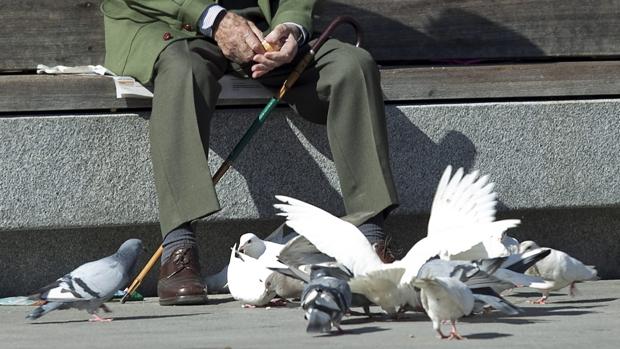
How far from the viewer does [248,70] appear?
5.16 meters

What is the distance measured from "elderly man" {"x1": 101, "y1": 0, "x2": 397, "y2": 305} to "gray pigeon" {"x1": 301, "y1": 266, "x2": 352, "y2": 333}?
1.03 m

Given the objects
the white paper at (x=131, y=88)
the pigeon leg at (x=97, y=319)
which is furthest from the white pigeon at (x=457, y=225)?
the white paper at (x=131, y=88)

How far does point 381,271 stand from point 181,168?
1.12m

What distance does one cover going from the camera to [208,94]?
4.91 meters

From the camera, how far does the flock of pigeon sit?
147 inches

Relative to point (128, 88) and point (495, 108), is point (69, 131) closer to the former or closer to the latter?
point (128, 88)

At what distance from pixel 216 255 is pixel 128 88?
2.67 ft

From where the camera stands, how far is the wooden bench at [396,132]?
17.3 feet

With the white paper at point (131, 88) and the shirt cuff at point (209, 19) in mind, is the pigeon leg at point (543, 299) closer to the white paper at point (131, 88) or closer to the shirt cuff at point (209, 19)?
the shirt cuff at point (209, 19)

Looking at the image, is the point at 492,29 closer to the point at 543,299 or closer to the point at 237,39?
the point at 237,39

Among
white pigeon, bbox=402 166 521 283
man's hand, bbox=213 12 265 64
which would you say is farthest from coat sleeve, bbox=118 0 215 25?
white pigeon, bbox=402 166 521 283

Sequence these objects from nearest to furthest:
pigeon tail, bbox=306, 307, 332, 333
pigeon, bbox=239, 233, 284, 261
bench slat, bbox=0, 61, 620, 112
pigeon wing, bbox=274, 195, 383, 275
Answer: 1. pigeon tail, bbox=306, 307, 332, 333
2. pigeon wing, bbox=274, 195, 383, 275
3. pigeon, bbox=239, 233, 284, 261
4. bench slat, bbox=0, 61, 620, 112

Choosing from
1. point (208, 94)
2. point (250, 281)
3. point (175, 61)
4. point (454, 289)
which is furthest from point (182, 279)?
point (454, 289)

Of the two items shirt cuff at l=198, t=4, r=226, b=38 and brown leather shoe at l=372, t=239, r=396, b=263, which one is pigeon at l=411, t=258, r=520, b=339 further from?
shirt cuff at l=198, t=4, r=226, b=38
